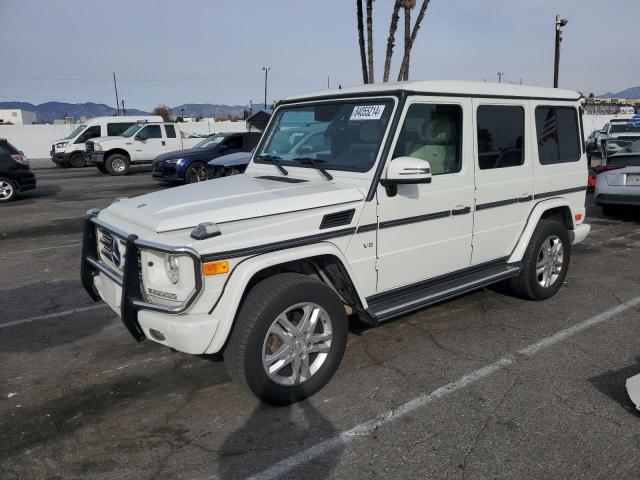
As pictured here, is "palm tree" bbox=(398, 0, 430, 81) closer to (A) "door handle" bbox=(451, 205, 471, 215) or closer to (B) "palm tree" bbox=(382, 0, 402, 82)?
(B) "palm tree" bbox=(382, 0, 402, 82)

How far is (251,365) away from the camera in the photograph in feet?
10.4

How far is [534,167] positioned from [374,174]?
83.6 inches

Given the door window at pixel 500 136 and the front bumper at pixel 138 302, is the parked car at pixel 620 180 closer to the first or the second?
the door window at pixel 500 136

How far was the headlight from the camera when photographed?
305 cm

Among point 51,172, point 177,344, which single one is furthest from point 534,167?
point 51,172

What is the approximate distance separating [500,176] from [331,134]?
5.30ft

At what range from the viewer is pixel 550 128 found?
206 inches

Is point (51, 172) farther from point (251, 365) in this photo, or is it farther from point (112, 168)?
point (251, 365)

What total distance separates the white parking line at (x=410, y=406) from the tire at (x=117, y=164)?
1869 cm

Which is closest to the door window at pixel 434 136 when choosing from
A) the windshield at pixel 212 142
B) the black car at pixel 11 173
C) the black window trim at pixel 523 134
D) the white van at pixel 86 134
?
the black window trim at pixel 523 134

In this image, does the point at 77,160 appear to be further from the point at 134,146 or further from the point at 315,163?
the point at 315,163

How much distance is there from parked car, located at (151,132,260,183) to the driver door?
10.5 metres

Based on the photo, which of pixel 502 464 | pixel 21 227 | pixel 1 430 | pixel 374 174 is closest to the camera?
pixel 502 464

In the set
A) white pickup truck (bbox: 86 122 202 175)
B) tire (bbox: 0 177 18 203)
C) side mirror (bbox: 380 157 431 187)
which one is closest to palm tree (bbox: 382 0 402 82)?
white pickup truck (bbox: 86 122 202 175)
